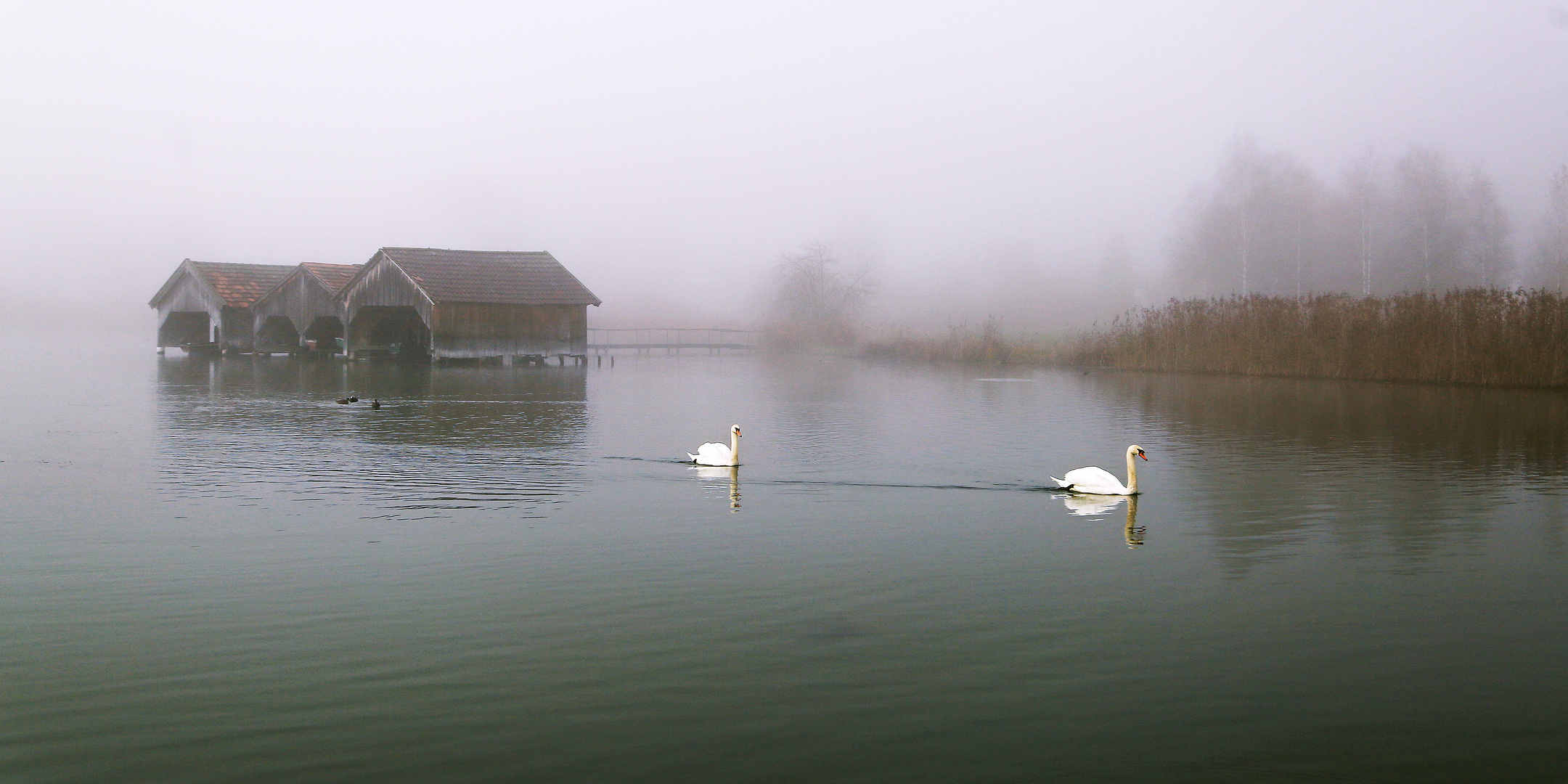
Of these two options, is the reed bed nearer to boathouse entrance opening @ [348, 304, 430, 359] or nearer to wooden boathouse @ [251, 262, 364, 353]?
boathouse entrance opening @ [348, 304, 430, 359]

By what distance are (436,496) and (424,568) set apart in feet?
15.7

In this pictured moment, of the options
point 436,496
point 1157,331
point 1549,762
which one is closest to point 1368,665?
point 1549,762

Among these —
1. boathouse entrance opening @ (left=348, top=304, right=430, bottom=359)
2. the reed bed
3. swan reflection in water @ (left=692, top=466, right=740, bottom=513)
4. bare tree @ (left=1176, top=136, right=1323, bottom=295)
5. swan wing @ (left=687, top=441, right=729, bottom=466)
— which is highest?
bare tree @ (left=1176, top=136, right=1323, bottom=295)

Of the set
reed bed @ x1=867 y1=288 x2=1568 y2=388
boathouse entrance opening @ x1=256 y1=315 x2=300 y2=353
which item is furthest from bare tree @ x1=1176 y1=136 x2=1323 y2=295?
boathouse entrance opening @ x1=256 y1=315 x2=300 y2=353

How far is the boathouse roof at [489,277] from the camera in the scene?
197 feet

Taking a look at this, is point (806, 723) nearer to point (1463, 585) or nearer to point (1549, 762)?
point (1549, 762)

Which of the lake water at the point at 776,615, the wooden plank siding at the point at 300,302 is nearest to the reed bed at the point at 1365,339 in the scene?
the lake water at the point at 776,615

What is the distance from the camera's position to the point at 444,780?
6.58m

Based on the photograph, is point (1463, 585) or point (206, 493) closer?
point (1463, 585)

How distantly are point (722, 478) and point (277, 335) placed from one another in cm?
5849

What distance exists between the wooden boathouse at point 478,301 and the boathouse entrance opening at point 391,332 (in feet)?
0.40

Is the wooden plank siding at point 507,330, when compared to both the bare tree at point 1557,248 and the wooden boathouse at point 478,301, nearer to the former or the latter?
the wooden boathouse at point 478,301

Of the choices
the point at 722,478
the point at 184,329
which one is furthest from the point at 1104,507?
the point at 184,329

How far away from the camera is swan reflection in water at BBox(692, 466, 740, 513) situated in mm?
16594
